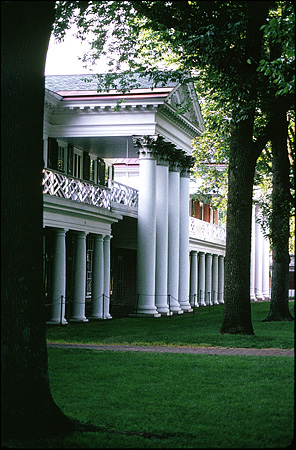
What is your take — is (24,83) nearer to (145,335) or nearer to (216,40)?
(216,40)

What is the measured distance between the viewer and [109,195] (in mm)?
30688

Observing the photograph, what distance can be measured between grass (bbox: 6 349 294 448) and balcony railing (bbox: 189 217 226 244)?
30.0m

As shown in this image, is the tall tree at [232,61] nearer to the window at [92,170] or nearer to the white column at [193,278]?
the window at [92,170]

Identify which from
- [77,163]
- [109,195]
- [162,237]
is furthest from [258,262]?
[109,195]

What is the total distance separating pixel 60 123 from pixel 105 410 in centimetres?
2389

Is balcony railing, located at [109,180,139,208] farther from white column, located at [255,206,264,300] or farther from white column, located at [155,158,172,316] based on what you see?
white column, located at [255,206,264,300]

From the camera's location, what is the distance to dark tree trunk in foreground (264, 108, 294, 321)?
86.1ft

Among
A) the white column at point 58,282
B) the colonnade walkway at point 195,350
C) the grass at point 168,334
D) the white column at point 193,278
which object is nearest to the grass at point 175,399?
the colonnade walkway at point 195,350

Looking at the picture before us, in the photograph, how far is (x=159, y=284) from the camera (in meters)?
32.6

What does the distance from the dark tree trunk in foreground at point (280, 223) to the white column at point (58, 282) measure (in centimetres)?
758

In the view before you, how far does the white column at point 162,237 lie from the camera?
32625 mm

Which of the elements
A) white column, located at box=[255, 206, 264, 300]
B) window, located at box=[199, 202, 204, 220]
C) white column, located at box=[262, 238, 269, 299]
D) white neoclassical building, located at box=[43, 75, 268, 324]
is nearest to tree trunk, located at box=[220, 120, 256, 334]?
white neoclassical building, located at box=[43, 75, 268, 324]

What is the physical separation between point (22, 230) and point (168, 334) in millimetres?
14682

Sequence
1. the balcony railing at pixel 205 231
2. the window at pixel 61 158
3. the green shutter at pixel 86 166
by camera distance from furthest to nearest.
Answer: the balcony railing at pixel 205 231
the green shutter at pixel 86 166
the window at pixel 61 158
